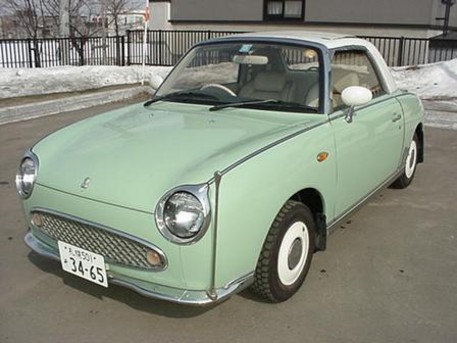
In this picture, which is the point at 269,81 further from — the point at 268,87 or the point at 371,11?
the point at 371,11

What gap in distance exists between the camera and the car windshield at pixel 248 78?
3.58 metres

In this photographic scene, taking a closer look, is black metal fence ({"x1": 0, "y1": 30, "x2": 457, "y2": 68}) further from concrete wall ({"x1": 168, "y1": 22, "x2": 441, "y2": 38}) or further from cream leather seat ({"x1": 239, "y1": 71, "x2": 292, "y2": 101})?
cream leather seat ({"x1": 239, "y1": 71, "x2": 292, "y2": 101})

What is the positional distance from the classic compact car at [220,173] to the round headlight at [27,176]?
10mm

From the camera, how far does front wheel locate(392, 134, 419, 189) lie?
16.6 feet

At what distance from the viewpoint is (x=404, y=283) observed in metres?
3.33

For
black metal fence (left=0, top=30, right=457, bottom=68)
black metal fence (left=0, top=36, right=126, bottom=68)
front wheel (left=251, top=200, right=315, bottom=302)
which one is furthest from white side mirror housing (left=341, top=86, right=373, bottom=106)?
black metal fence (left=0, top=36, right=126, bottom=68)

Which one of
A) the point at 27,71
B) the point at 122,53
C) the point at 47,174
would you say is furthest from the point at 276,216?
the point at 122,53

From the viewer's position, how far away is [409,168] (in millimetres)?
5188

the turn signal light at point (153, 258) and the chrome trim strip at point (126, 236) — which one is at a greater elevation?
the chrome trim strip at point (126, 236)

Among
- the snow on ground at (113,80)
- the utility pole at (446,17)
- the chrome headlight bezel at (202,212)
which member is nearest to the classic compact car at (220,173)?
the chrome headlight bezel at (202,212)

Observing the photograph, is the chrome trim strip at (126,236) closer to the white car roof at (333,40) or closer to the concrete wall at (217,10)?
the white car roof at (333,40)

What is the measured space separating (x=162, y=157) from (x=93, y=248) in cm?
61

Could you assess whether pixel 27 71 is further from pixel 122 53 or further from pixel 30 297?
pixel 30 297

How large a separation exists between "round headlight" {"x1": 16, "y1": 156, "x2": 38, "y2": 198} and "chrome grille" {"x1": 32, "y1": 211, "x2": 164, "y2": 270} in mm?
172
